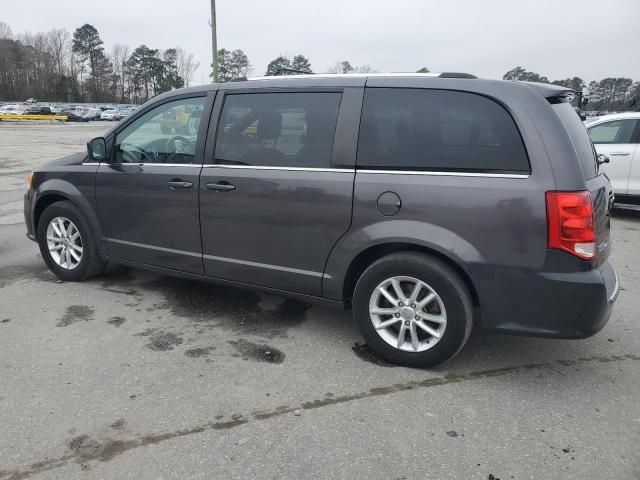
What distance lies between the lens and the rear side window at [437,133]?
3.05 m

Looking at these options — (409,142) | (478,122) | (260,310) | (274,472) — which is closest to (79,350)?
(260,310)

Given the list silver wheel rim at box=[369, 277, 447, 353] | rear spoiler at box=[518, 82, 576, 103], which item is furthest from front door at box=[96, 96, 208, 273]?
rear spoiler at box=[518, 82, 576, 103]

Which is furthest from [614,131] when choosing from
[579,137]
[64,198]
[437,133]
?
[64,198]

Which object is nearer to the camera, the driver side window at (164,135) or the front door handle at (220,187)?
the front door handle at (220,187)

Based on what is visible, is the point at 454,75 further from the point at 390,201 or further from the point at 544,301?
the point at 544,301

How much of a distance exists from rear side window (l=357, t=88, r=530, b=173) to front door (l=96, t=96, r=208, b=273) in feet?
4.71

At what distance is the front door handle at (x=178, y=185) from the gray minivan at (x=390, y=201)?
0.03m

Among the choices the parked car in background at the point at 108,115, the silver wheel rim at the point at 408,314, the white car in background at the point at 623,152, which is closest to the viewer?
the silver wheel rim at the point at 408,314

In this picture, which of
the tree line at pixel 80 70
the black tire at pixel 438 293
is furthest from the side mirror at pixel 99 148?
the tree line at pixel 80 70

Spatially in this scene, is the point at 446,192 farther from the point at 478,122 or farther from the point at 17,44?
the point at 17,44

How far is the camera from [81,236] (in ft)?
15.8

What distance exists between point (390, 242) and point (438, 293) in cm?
43

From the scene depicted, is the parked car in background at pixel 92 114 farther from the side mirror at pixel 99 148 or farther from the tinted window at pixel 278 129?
the tinted window at pixel 278 129

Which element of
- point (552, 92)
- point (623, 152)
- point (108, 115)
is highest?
point (108, 115)
